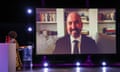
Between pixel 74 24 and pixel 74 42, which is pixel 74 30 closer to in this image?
pixel 74 24

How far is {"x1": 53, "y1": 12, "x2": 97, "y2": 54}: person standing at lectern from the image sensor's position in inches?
410

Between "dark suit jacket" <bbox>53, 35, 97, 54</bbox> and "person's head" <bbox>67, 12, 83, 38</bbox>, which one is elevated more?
"person's head" <bbox>67, 12, 83, 38</bbox>

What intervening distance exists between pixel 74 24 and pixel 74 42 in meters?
0.60

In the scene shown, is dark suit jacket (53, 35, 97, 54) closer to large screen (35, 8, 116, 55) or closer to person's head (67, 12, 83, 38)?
large screen (35, 8, 116, 55)

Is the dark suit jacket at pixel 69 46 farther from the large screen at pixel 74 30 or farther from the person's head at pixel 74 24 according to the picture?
the person's head at pixel 74 24

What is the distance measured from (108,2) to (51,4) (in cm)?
190

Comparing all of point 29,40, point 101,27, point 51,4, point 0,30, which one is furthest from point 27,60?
point 101,27

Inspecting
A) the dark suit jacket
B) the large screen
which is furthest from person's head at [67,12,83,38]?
the dark suit jacket

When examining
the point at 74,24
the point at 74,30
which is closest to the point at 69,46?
the point at 74,30

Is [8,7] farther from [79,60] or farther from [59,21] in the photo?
[79,60]

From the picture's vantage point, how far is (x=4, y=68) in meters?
5.43

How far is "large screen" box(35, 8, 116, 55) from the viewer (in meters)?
10.4

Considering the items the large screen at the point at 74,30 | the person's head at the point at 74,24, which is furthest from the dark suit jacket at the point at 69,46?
the person's head at the point at 74,24

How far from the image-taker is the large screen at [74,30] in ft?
34.1
